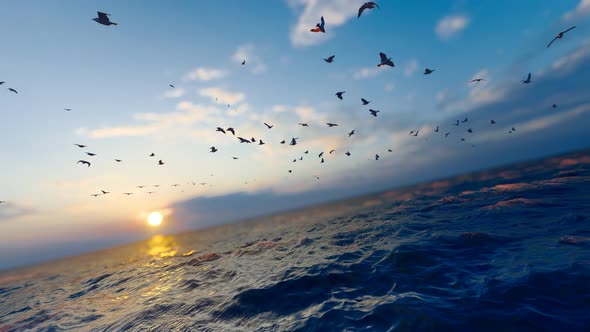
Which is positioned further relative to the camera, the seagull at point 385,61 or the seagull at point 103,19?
the seagull at point 385,61

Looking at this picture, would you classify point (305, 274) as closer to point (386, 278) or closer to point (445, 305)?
point (386, 278)

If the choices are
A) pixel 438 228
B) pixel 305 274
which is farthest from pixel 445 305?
pixel 438 228

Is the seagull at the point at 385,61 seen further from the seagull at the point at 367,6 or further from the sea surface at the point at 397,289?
the sea surface at the point at 397,289

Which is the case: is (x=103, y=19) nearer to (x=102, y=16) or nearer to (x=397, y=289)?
(x=102, y=16)

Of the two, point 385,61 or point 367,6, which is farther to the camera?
point 385,61

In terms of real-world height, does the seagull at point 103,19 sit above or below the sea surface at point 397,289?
above

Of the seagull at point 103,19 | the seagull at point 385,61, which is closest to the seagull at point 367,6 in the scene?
the seagull at point 385,61

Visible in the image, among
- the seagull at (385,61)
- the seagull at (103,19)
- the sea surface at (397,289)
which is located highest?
the seagull at (103,19)

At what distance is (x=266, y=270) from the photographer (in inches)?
601

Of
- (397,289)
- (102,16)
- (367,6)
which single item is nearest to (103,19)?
(102,16)

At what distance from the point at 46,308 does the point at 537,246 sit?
28.4 metres

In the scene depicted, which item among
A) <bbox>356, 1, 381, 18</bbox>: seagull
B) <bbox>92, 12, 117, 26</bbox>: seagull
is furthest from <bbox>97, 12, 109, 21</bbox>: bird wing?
<bbox>356, 1, 381, 18</bbox>: seagull

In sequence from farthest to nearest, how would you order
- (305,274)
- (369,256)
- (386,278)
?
(369,256) < (305,274) < (386,278)

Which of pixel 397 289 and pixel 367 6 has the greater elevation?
pixel 367 6
